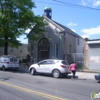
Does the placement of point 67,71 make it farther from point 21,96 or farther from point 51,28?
point 51,28

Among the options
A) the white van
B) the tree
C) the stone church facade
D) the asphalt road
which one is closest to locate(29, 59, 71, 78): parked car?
the asphalt road

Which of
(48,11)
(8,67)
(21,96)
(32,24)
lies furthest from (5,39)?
(21,96)

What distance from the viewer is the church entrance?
30.5 meters

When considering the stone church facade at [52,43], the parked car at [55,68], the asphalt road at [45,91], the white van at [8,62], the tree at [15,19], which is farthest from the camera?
the stone church facade at [52,43]

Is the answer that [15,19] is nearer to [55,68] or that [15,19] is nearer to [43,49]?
[43,49]

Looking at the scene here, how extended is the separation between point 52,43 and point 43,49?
211cm

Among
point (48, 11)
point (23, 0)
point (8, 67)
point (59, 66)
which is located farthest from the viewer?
point (48, 11)

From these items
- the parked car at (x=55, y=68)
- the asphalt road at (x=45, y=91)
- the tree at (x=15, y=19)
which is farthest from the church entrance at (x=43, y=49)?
the asphalt road at (x=45, y=91)

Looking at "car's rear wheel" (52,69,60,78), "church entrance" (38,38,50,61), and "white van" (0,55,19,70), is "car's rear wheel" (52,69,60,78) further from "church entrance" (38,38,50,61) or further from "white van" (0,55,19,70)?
"church entrance" (38,38,50,61)

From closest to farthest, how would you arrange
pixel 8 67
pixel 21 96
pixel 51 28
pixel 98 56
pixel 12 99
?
pixel 12 99 → pixel 21 96 → pixel 98 56 → pixel 8 67 → pixel 51 28

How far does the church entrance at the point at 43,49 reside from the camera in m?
30.5

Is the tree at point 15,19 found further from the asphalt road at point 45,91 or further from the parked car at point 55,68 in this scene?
the asphalt road at point 45,91

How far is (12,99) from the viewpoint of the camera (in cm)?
780

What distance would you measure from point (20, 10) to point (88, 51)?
484 inches
